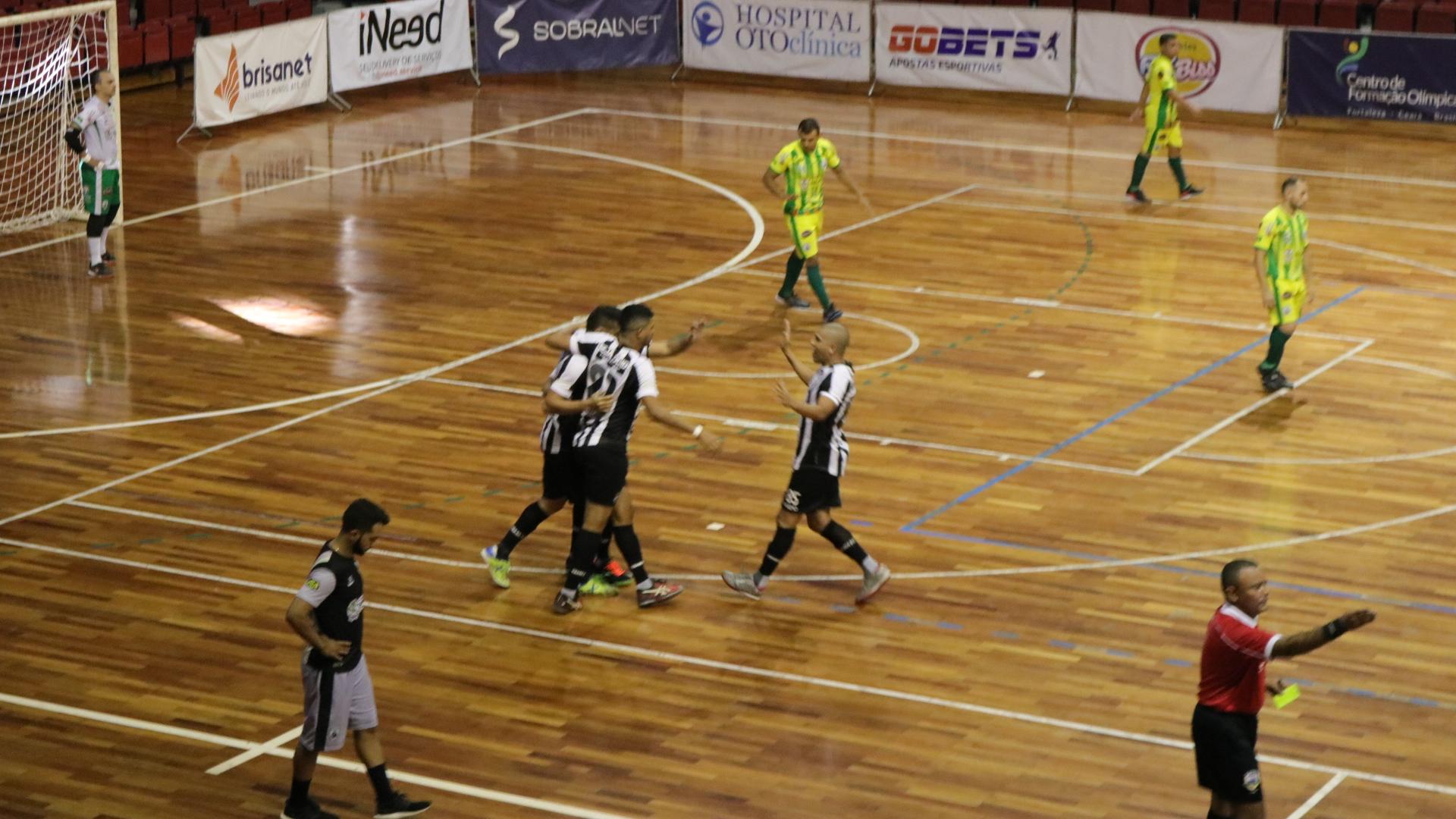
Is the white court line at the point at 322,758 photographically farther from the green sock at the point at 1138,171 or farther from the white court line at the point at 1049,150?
the white court line at the point at 1049,150

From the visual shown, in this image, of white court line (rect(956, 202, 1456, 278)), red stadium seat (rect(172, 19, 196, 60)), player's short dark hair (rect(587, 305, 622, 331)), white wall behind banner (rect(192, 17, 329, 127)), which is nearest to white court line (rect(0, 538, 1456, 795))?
player's short dark hair (rect(587, 305, 622, 331))

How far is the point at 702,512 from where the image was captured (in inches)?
547

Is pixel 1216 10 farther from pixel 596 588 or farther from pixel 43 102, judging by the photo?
pixel 596 588

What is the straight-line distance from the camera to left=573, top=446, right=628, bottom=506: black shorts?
11.9 m

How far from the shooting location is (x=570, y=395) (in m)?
12.0

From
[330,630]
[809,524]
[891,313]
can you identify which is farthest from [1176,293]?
[330,630]

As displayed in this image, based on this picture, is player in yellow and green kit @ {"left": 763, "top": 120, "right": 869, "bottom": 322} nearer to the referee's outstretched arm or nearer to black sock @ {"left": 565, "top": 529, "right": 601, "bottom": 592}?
black sock @ {"left": 565, "top": 529, "right": 601, "bottom": 592}

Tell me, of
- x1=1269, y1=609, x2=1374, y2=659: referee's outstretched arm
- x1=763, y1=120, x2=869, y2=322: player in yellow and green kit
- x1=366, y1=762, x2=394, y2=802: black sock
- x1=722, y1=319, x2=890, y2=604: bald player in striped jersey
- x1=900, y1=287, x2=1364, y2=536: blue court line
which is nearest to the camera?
x1=1269, y1=609, x2=1374, y2=659: referee's outstretched arm

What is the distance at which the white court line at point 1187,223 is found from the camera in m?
20.5

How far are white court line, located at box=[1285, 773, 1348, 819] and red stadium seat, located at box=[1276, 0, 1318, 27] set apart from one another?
20.3 metres

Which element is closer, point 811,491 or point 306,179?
point 811,491

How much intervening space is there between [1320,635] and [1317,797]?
2049 millimetres

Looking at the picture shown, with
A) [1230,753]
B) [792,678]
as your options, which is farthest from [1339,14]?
[1230,753]

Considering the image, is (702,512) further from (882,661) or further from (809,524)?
(882,661)
